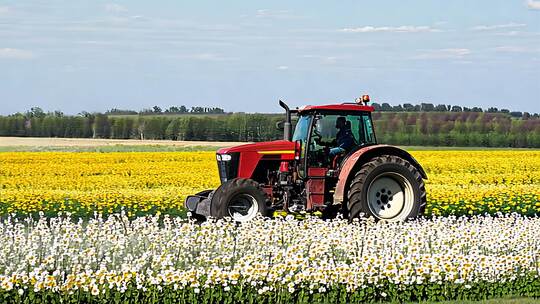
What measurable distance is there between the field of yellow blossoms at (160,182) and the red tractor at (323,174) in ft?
11.9

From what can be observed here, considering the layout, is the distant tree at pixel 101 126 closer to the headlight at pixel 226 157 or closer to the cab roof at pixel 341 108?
the headlight at pixel 226 157

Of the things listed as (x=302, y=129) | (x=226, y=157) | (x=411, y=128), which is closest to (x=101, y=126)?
(x=411, y=128)

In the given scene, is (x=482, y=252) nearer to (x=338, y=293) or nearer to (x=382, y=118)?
(x=338, y=293)

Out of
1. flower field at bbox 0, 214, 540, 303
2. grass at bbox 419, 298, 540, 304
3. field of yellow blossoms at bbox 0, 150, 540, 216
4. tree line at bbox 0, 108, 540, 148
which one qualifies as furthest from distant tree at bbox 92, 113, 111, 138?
grass at bbox 419, 298, 540, 304

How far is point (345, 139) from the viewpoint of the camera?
15047mm

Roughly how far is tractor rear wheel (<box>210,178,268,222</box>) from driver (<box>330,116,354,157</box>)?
1449 mm

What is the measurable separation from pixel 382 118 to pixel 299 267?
133 feet

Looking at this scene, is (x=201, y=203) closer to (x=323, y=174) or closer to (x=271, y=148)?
(x=271, y=148)

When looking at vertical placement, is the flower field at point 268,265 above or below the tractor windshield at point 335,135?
below

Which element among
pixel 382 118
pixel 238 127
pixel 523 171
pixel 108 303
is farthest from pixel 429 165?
pixel 108 303

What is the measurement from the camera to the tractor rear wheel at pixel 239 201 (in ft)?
47.1

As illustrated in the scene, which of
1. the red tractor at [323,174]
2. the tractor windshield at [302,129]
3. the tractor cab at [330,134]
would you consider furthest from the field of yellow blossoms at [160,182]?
the tractor windshield at [302,129]

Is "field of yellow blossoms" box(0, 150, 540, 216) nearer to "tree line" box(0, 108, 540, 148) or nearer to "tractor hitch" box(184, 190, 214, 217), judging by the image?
"tractor hitch" box(184, 190, 214, 217)

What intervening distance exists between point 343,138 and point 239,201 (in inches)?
80.9
